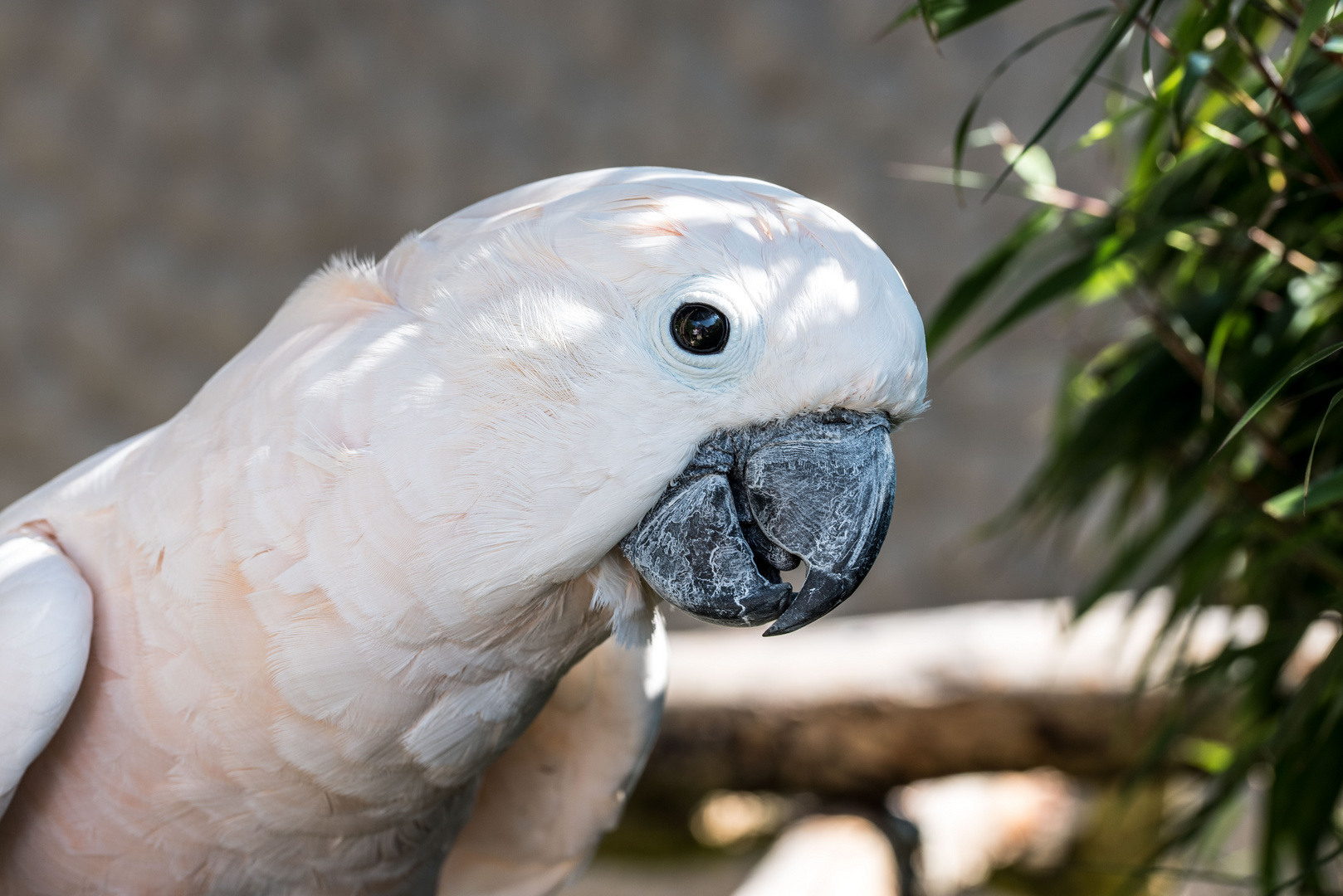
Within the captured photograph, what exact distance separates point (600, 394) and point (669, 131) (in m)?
3.38

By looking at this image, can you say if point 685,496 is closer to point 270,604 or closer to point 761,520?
point 761,520

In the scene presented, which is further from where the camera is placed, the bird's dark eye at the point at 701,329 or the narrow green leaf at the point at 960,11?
the narrow green leaf at the point at 960,11

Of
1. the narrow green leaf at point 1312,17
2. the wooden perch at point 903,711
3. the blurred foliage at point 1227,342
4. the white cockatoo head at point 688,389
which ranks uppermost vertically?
the narrow green leaf at point 1312,17

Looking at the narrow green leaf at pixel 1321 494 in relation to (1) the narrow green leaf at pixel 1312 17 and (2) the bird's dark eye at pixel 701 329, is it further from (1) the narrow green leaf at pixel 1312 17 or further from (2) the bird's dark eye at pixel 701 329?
(2) the bird's dark eye at pixel 701 329

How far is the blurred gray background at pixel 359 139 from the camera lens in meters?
3.69

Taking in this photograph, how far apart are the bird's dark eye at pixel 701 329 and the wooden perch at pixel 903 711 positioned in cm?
180

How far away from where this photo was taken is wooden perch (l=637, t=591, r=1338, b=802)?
248 cm

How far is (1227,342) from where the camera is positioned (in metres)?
1.57

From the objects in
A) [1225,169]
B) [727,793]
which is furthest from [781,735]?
[1225,169]

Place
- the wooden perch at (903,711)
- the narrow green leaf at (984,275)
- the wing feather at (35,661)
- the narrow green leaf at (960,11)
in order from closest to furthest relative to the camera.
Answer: the wing feather at (35,661), the narrow green leaf at (960,11), the narrow green leaf at (984,275), the wooden perch at (903,711)

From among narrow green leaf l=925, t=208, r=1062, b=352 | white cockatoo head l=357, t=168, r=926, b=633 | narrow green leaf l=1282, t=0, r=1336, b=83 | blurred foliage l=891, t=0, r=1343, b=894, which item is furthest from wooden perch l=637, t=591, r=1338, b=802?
narrow green leaf l=1282, t=0, r=1336, b=83

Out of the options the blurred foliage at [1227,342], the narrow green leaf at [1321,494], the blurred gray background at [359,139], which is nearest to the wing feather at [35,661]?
the blurred foliage at [1227,342]

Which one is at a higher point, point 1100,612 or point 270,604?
point 270,604

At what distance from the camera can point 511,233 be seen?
94 cm
